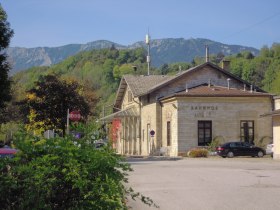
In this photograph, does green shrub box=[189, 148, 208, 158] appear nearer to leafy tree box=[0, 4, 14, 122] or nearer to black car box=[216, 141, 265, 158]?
black car box=[216, 141, 265, 158]

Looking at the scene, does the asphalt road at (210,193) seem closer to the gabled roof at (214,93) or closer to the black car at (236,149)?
the black car at (236,149)

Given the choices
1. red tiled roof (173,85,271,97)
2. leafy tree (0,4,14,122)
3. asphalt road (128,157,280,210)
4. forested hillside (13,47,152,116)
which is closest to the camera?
asphalt road (128,157,280,210)

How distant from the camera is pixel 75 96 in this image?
3997cm

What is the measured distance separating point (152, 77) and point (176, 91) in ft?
31.2

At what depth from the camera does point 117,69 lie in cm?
12206

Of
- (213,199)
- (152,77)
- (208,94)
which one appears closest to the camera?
(213,199)

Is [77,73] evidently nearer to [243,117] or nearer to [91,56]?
[91,56]

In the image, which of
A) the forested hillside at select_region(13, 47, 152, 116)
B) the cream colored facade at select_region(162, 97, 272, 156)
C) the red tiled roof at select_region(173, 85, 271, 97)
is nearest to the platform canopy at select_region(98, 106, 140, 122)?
the cream colored facade at select_region(162, 97, 272, 156)

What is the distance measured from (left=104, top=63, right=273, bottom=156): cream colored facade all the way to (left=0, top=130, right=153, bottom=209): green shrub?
3895 cm

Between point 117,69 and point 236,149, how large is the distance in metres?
81.6

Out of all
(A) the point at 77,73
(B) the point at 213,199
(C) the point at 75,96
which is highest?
(A) the point at 77,73

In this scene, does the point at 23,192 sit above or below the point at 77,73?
below

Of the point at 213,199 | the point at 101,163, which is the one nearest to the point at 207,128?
the point at 213,199

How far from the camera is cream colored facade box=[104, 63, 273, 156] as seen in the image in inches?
1772
